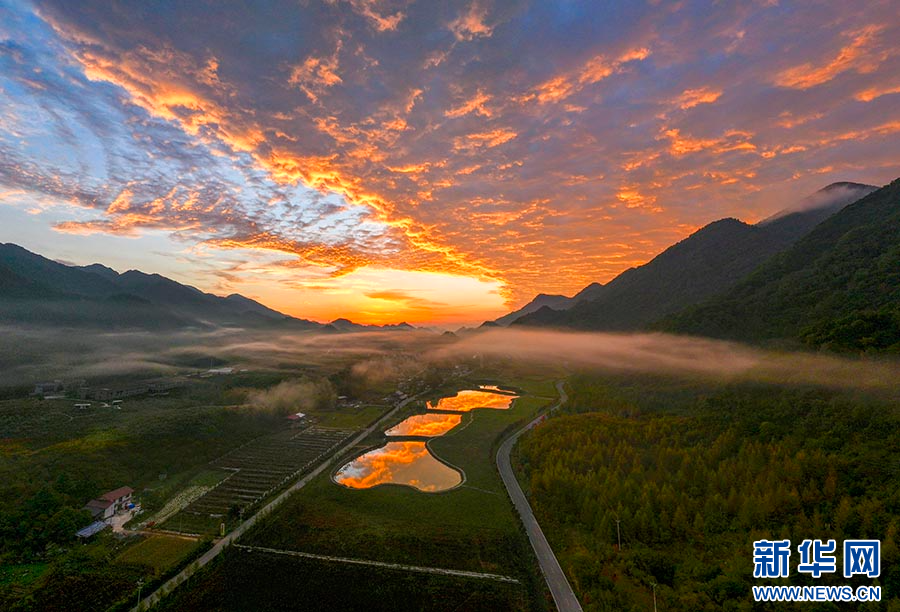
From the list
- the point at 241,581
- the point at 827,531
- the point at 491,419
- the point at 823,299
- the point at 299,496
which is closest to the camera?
the point at 827,531

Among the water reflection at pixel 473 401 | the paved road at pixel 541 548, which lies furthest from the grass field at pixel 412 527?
the water reflection at pixel 473 401

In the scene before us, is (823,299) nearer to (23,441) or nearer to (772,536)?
(772,536)

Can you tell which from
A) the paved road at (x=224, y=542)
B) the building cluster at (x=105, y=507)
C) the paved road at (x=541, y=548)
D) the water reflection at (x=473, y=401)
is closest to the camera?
the paved road at (x=541, y=548)

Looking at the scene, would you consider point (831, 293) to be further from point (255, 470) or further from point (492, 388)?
point (255, 470)

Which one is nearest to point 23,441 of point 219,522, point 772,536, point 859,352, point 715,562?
point 219,522

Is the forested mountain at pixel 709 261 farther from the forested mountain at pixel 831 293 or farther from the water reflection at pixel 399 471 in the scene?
the water reflection at pixel 399 471

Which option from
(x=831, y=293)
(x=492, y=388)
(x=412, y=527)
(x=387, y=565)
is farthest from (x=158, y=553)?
(x=492, y=388)
